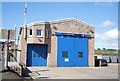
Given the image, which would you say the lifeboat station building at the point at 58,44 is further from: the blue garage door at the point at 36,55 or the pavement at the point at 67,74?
the pavement at the point at 67,74

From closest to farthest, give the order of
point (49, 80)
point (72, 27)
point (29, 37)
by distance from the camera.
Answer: point (49, 80)
point (29, 37)
point (72, 27)

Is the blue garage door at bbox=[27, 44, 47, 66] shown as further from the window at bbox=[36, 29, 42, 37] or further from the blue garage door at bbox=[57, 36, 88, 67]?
the blue garage door at bbox=[57, 36, 88, 67]

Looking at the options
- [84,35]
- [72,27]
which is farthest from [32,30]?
[84,35]

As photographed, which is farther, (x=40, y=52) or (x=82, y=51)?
(x=82, y=51)

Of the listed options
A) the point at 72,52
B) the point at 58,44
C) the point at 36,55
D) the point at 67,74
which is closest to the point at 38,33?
the point at 36,55

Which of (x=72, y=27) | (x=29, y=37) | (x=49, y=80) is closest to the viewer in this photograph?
(x=49, y=80)

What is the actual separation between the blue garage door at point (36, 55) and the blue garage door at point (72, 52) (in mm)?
1968

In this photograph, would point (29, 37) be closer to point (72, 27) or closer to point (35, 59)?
point (35, 59)

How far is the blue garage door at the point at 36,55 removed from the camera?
73.8 feet

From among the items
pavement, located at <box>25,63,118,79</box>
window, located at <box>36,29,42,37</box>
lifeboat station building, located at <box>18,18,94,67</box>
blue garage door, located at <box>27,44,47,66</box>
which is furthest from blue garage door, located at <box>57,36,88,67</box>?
pavement, located at <box>25,63,118,79</box>

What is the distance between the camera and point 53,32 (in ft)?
76.4

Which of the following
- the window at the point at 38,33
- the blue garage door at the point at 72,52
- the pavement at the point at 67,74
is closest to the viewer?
the pavement at the point at 67,74

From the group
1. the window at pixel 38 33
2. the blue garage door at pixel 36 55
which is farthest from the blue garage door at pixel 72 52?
the window at pixel 38 33

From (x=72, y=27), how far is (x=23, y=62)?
806 centimetres
